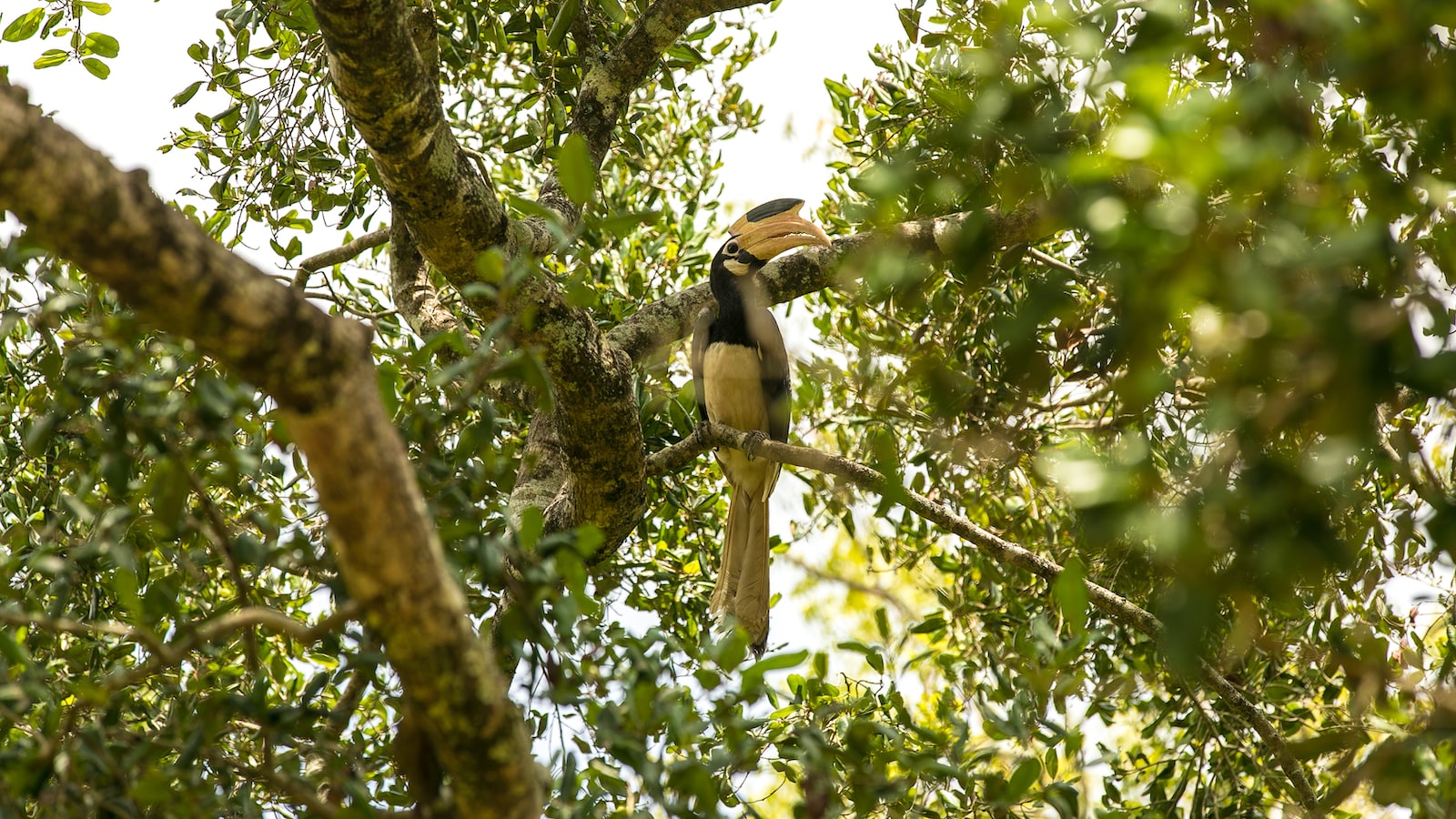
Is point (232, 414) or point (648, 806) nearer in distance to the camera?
point (232, 414)

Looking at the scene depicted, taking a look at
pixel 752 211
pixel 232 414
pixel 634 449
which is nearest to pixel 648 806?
pixel 232 414

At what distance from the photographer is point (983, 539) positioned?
276 cm

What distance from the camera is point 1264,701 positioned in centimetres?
328

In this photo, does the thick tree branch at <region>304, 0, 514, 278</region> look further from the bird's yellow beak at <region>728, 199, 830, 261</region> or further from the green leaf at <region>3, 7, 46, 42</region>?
the bird's yellow beak at <region>728, 199, 830, 261</region>

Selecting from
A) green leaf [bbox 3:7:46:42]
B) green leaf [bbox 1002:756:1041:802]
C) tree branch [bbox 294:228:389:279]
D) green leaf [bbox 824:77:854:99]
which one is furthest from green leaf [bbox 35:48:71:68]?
green leaf [bbox 1002:756:1041:802]

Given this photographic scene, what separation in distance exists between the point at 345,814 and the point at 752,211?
3430 mm

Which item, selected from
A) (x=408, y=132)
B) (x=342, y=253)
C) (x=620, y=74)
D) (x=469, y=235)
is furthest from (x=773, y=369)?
(x=408, y=132)

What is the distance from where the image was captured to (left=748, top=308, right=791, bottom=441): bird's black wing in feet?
14.6

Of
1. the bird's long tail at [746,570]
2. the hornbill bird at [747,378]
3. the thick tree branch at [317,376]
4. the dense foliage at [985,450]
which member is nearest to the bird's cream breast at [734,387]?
the hornbill bird at [747,378]

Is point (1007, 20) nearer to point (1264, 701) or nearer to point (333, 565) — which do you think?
point (333, 565)

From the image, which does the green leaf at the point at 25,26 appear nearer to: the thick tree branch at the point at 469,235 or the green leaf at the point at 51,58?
the green leaf at the point at 51,58

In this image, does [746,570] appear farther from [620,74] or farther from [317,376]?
[317,376]

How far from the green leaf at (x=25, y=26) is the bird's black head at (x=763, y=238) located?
2.51m

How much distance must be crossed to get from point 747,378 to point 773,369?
19cm
